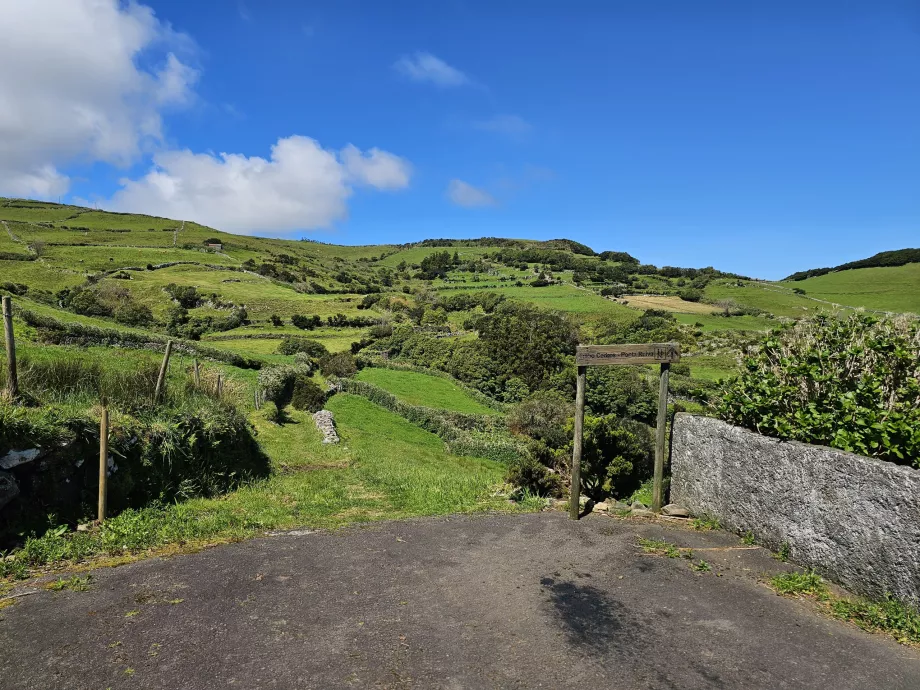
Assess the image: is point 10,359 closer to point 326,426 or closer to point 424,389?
point 326,426

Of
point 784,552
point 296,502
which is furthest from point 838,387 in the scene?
point 296,502

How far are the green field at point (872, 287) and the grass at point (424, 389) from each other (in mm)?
76470

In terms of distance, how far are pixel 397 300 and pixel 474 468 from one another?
72.5 m

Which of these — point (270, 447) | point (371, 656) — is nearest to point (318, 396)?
point (270, 447)

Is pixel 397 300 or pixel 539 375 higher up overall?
pixel 397 300

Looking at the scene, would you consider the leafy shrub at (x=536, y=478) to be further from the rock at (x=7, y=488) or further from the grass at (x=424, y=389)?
the grass at (x=424, y=389)

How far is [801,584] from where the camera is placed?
6.41 m

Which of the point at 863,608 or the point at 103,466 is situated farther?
the point at 103,466

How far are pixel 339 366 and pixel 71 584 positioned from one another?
35.2 m

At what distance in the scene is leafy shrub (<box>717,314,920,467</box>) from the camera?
6180 mm

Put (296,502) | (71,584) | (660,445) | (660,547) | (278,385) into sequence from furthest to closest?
(278,385) < (296,502) < (660,445) < (660,547) < (71,584)

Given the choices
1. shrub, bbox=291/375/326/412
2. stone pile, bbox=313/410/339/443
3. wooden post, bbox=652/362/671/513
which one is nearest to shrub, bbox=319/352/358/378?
shrub, bbox=291/375/326/412

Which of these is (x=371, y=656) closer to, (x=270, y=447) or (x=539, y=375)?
(x=270, y=447)

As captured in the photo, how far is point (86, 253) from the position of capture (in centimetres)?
9475
